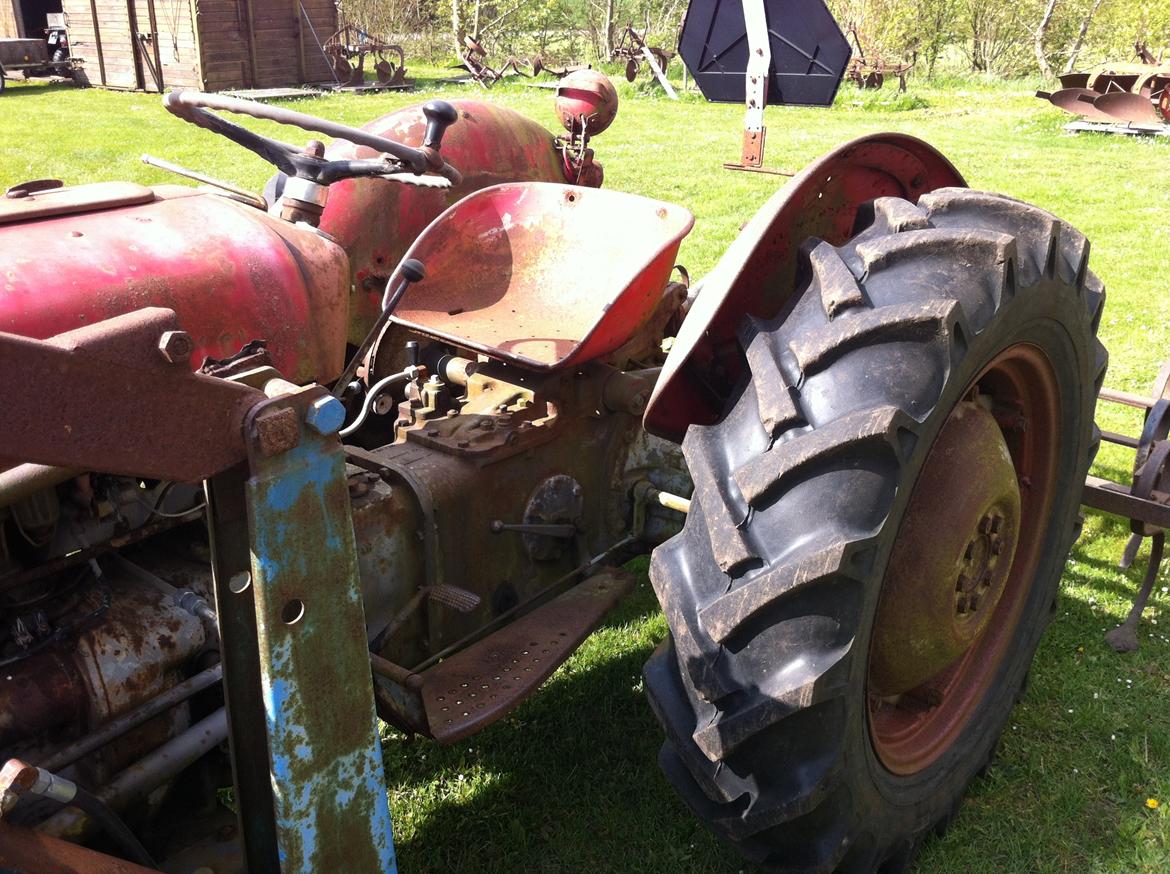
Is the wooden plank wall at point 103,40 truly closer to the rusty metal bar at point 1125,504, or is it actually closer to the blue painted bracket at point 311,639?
the rusty metal bar at point 1125,504

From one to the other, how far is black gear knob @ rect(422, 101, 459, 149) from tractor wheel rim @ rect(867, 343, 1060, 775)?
3.68ft

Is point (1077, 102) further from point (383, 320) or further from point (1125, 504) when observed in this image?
point (383, 320)

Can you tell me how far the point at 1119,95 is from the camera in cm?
1289

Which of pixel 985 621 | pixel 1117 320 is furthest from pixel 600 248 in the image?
pixel 1117 320

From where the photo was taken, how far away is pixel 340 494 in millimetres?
1467

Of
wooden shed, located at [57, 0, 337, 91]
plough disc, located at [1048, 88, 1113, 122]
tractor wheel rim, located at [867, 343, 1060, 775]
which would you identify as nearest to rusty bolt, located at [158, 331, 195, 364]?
tractor wheel rim, located at [867, 343, 1060, 775]

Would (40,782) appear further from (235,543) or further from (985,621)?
(985,621)

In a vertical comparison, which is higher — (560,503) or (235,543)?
(235,543)

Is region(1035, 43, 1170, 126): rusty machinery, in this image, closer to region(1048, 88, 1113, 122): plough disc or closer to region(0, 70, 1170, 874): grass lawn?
region(1048, 88, 1113, 122): plough disc

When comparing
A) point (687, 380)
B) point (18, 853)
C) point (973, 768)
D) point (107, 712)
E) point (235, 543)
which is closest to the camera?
point (18, 853)

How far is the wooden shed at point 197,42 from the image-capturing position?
16719 millimetres

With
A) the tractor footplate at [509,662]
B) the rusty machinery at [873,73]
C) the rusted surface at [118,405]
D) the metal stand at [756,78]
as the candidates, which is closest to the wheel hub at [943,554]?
the tractor footplate at [509,662]

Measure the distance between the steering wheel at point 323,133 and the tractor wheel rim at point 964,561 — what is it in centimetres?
113

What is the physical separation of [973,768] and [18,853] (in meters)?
1.87
